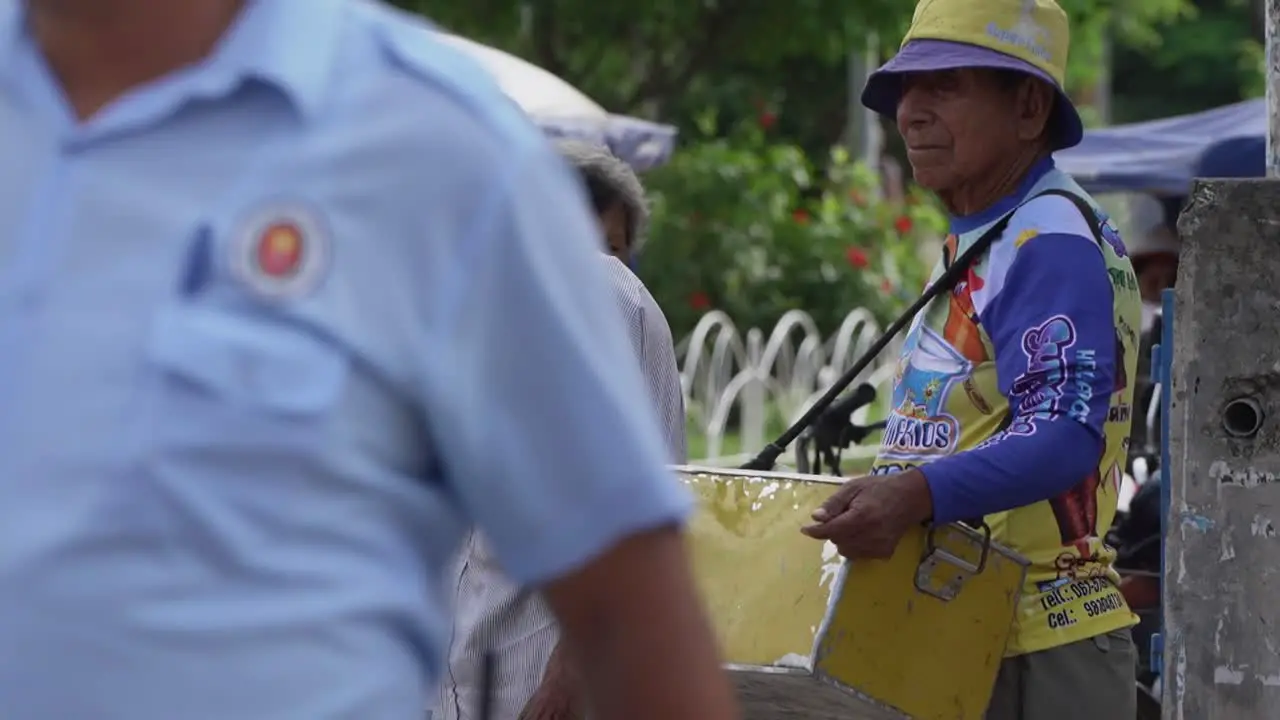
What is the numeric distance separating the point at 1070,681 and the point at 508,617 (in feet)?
3.07

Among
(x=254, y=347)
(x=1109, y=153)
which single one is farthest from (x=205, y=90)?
(x=1109, y=153)

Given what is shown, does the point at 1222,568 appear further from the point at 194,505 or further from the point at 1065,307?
the point at 194,505

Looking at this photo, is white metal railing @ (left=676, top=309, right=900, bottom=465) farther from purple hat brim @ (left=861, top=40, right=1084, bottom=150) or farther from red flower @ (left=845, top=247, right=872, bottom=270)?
purple hat brim @ (left=861, top=40, right=1084, bottom=150)

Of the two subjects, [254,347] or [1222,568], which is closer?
[254,347]

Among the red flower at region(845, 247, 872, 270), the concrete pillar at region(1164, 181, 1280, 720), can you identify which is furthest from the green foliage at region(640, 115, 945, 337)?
the concrete pillar at region(1164, 181, 1280, 720)

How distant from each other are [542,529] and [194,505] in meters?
0.24

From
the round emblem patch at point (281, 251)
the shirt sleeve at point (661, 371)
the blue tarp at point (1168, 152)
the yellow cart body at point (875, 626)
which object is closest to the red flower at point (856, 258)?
the blue tarp at point (1168, 152)

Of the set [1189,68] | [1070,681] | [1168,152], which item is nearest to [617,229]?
[1070,681]

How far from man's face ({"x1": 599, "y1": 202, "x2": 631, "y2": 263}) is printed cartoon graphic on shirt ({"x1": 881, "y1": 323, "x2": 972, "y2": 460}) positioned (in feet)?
2.63

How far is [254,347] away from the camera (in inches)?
57.3

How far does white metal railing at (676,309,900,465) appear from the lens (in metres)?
13.7

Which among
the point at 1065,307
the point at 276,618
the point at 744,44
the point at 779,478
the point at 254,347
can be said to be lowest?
the point at 744,44

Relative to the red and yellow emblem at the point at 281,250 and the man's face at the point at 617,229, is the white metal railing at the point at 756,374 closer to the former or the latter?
the man's face at the point at 617,229

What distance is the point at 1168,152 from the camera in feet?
32.3
